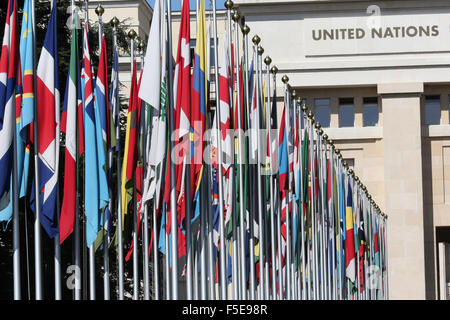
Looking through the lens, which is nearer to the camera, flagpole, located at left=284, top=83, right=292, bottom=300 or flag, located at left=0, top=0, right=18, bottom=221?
flag, located at left=0, top=0, right=18, bottom=221

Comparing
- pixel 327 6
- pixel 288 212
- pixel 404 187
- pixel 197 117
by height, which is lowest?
pixel 288 212

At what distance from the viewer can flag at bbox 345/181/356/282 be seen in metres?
43.7

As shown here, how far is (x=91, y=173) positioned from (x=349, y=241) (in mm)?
22292

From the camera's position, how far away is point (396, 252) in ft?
200

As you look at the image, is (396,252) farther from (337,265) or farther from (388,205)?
(337,265)

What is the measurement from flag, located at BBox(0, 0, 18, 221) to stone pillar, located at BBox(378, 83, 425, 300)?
138 feet

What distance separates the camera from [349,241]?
4422 centimetres

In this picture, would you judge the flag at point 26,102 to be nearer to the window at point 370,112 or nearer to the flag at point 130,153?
the flag at point 130,153

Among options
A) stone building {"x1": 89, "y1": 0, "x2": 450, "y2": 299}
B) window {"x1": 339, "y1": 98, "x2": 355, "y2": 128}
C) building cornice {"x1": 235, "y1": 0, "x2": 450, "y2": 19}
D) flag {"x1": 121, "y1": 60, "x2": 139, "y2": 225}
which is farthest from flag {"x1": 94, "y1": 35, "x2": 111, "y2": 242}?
window {"x1": 339, "y1": 98, "x2": 355, "y2": 128}

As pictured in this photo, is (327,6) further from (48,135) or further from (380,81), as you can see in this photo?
(48,135)

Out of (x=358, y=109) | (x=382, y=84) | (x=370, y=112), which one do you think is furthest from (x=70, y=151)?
(x=370, y=112)

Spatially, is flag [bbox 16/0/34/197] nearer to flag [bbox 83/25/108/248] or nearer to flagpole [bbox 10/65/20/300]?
flagpole [bbox 10/65/20/300]

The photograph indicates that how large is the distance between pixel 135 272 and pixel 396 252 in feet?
119

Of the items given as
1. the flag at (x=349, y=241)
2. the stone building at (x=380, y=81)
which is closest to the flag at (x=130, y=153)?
the flag at (x=349, y=241)
